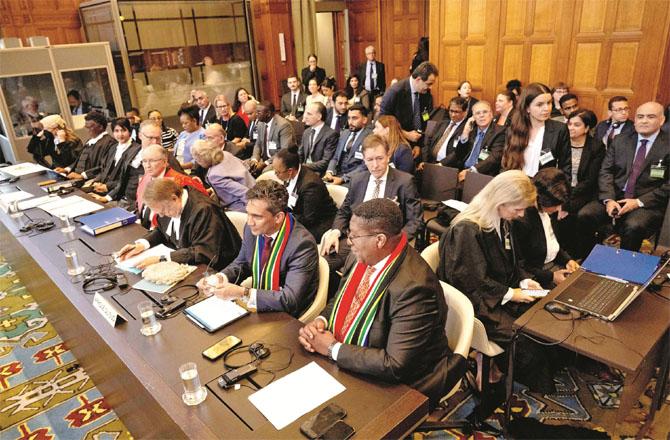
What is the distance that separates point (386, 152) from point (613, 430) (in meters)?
2.27

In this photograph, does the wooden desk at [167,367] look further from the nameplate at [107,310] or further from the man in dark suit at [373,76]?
the man in dark suit at [373,76]

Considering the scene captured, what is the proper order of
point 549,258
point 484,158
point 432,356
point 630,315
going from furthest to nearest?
point 484,158 < point 549,258 < point 630,315 < point 432,356

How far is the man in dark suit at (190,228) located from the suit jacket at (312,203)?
Answer: 77cm

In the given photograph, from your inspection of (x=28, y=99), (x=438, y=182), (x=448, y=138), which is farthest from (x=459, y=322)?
(x=28, y=99)

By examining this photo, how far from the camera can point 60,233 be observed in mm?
3600

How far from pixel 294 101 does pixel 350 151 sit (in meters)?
3.88

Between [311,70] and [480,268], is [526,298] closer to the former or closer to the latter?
[480,268]

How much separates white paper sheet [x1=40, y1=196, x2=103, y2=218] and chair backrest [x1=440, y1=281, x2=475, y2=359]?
3207mm

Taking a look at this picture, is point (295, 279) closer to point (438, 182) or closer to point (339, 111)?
point (438, 182)

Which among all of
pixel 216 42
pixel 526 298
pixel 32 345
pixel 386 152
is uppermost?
pixel 216 42

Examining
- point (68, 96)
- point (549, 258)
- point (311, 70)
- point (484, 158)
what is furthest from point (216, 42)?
point (549, 258)

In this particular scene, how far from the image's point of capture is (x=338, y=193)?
13.3 ft

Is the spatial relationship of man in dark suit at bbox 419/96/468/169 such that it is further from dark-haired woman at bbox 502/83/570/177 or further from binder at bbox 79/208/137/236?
binder at bbox 79/208/137/236

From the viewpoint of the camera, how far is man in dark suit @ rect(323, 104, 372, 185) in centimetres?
516
